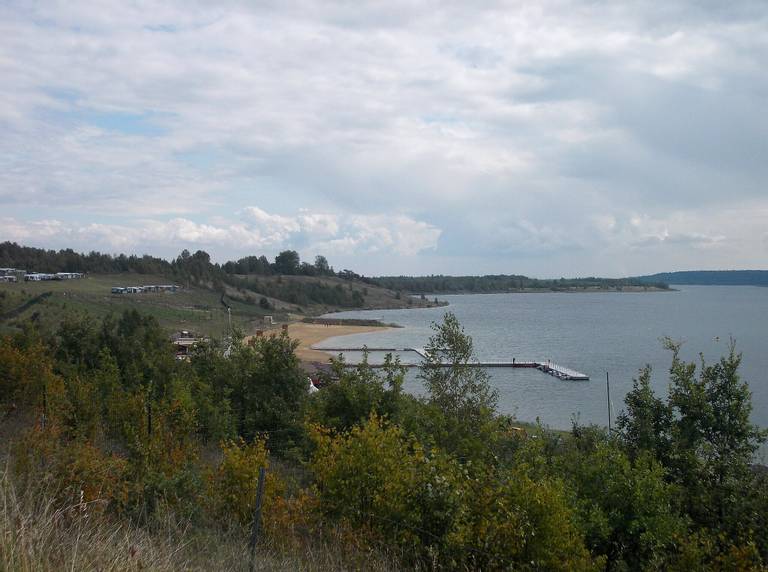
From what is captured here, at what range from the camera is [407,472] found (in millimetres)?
8258

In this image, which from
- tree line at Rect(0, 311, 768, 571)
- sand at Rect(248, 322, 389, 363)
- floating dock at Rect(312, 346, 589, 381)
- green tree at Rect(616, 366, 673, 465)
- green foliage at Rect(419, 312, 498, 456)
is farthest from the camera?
sand at Rect(248, 322, 389, 363)

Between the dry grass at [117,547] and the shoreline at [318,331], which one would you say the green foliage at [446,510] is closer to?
the dry grass at [117,547]

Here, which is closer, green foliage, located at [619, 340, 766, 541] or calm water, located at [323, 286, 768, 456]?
green foliage, located at [619, 340, 766, 541]

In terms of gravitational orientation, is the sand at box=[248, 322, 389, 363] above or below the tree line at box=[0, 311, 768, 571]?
below

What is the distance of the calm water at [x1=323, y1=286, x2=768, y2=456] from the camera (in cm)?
4712

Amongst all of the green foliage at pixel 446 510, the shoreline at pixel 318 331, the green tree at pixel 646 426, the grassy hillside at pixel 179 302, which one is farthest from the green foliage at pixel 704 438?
the shoreline at pixel 318 331

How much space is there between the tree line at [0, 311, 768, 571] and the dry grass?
0.35 metres

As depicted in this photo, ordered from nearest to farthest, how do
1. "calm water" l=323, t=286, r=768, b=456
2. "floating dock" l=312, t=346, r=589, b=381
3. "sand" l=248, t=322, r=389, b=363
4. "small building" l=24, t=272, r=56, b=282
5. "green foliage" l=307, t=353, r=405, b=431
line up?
"green foliage" l=307, t=353, r=405, b=431
"calm water" l=323, t=286, r=768, b=456
"floating dock" l=312, t=346, r=589, b=381
"sand" l=248, t=322, r=389, b=363
"small building" l=24, t=272, r=56, b=282

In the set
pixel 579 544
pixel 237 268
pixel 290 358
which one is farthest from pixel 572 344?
pixel 237 268

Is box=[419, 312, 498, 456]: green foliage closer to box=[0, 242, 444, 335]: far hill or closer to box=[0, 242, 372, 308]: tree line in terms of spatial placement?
box=[0, 242, 444, 335]: far hill

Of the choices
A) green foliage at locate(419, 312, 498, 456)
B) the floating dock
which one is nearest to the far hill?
the floating dock

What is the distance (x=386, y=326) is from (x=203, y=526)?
11307 centimetres

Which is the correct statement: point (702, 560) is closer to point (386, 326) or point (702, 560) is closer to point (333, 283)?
point (386, 326)

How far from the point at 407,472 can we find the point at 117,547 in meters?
3.66
